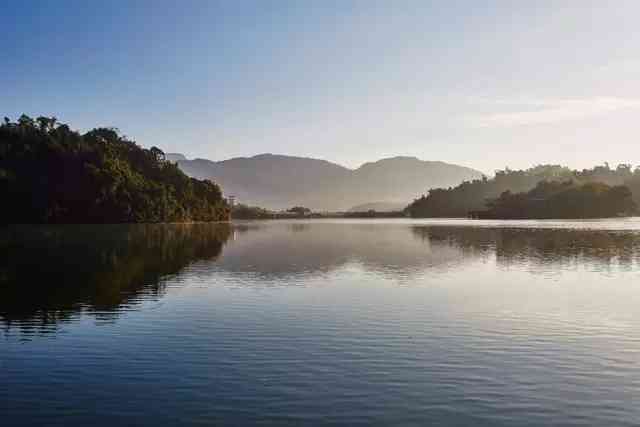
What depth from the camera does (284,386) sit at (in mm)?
17828

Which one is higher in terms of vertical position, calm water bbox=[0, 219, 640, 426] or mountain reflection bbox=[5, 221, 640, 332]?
mountain reflection bbox=[5, 221, 640, 332]

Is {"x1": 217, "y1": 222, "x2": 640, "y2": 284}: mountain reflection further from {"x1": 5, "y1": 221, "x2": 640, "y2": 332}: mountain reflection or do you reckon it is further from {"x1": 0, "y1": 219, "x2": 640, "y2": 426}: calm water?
{"x1": 0, "y1": 219, "x2": 640, "y2": 426}: calm water

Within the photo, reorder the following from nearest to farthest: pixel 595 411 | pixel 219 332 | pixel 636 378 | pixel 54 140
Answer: pixel 595 411 < pixel 636 378 < pixel 219 332 < pixel 54 140

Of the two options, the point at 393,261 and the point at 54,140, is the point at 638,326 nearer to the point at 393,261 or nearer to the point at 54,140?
the point at 393,261

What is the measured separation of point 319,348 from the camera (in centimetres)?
2277

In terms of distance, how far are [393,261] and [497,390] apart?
42303 millimetres

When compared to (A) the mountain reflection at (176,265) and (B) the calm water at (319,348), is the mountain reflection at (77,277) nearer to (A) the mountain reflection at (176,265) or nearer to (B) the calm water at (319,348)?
(A) the mountain reflection at (176,265)

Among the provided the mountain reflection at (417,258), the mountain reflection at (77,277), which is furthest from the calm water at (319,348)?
the mountain reflection at (417,258)

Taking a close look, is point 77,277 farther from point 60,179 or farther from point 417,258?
point 60,179

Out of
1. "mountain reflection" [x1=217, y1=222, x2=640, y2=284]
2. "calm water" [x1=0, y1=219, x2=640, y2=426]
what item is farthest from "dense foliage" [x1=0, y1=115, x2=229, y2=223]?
"calm water" [x1=0, y1=219, x2=640, y2=426]

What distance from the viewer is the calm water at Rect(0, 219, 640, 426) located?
15.9 metres

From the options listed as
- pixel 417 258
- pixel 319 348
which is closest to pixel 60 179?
pixel 417 258

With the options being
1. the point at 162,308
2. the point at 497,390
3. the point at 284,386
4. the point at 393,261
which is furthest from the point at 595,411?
the point at 393,261

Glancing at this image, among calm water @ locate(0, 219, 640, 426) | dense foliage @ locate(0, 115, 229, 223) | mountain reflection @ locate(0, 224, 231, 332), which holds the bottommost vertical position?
calm water @ locate(0, 219, 640, 426)
